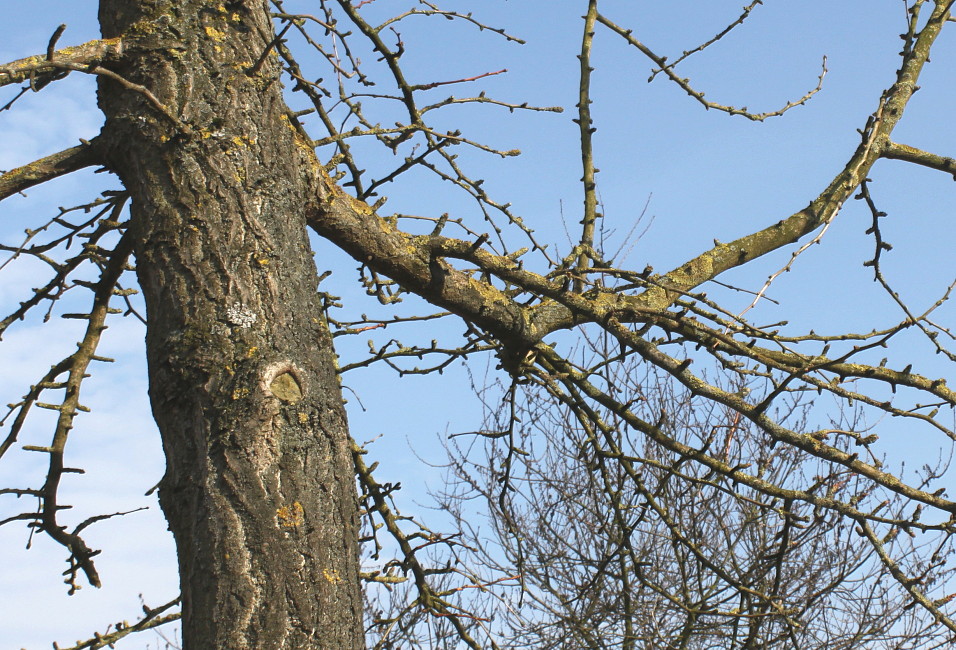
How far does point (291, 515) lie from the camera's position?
A: 173cm

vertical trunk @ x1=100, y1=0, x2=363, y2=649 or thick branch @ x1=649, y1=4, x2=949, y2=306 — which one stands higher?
thick branch @ x1=649, y1=4, x2=949, y2=306

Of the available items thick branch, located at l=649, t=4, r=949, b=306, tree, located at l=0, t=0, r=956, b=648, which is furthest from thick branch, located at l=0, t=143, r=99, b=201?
thick branch, located at l=649, t=4, r=949, b=306

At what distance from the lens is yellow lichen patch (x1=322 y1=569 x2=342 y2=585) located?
1.73 m

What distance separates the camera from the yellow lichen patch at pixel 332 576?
5.66 feet

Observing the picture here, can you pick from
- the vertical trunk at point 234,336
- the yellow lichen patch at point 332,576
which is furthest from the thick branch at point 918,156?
the yellow lichen patch at point 332,576

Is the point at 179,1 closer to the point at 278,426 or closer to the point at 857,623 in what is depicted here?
the point at 278,426

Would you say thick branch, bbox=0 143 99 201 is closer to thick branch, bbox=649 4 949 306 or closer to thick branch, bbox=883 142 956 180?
thick branch, bbox=649 4 949 306

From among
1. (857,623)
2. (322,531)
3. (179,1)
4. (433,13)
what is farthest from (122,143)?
(857,623)

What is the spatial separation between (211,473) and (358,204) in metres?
0.97

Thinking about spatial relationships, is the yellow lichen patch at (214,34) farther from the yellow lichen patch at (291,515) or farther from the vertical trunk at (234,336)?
the yellow lichen patch at (291,515)

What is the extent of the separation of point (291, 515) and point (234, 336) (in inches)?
16.2

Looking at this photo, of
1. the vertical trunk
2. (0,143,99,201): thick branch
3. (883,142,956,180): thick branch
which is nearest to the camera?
the vertical trunk

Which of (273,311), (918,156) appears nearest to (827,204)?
(918,156)

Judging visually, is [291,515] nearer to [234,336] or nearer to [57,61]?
[234,336]
